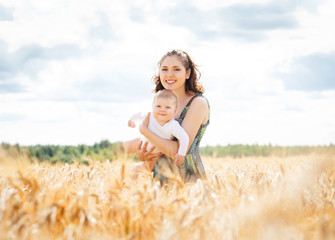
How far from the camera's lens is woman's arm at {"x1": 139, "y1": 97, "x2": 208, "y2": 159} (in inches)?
150

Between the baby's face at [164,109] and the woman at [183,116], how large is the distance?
6.8 inches

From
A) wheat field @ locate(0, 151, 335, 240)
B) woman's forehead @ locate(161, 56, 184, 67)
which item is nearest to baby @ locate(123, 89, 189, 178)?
woman's forehead @ locate(161, 56, 184, 67)

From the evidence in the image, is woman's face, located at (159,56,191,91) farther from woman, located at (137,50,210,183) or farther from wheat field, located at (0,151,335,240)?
wheat field, located at (0,151,335,240)

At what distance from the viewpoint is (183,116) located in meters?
4.17

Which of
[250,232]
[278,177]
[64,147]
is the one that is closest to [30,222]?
[250,232]

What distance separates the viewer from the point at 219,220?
74.6 inches

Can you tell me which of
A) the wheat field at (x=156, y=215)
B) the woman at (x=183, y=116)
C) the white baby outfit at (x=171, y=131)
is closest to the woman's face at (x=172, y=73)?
the woman at (x=183, y=116)

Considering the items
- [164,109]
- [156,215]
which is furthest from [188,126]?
[156,215]

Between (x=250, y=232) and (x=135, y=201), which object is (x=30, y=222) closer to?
(x=135, y=201)

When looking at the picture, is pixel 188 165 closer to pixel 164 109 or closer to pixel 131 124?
pixel 164 109

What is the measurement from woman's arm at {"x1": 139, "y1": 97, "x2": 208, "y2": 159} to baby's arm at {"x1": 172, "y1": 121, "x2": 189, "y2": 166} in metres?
Result: 0.08

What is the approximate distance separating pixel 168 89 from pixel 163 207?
2.31 meters

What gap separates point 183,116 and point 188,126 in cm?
22

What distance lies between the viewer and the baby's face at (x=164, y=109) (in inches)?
155
